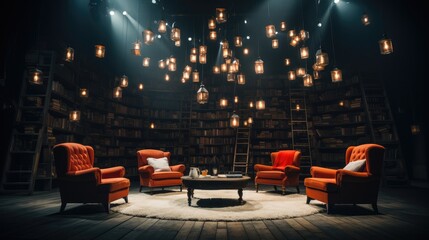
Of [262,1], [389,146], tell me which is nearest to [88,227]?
[262,1]

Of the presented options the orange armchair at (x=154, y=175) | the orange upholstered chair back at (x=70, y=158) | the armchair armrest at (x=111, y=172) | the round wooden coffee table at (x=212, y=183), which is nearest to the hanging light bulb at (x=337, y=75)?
the round wooden coffee table at (x=212, y=183)

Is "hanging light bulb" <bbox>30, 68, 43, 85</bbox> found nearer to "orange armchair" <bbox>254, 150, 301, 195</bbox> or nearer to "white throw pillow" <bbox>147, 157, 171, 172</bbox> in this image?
"white throw pillow" <bbox>147, 157, 171, 172</bbox>

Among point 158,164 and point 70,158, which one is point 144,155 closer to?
point 158,164

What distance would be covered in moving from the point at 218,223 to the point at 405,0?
8192 mm

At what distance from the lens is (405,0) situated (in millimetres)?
7551

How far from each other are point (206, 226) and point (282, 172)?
3279mm

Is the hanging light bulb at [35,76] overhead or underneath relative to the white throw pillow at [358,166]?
overhead

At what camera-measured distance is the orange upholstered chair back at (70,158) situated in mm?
3916

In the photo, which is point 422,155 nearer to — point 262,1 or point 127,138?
point 262,1

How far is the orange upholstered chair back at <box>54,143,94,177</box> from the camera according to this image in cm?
392

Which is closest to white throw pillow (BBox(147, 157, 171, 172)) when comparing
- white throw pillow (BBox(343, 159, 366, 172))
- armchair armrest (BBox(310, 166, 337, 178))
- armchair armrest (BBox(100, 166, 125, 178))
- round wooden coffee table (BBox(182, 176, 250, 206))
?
armchair armrest (BBox(100, 166, 125, 178))

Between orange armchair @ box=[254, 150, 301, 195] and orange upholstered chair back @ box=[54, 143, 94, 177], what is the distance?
145 inches

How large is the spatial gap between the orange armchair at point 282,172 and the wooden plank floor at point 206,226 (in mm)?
1731

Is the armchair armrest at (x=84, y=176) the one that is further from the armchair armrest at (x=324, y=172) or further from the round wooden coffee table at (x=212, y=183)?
the armchair armrest at (x=324, y=172)
